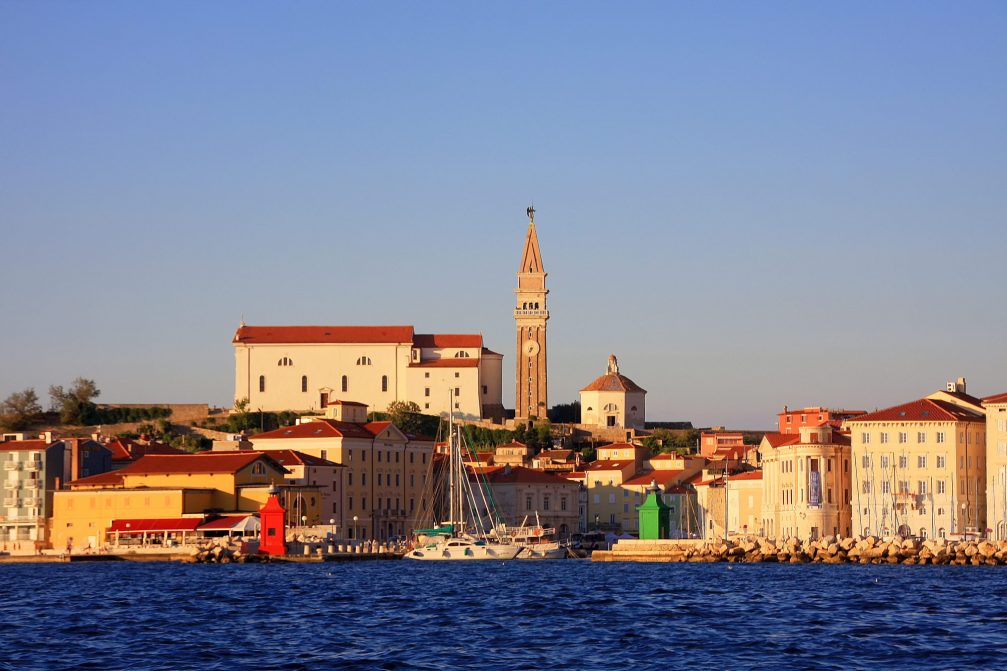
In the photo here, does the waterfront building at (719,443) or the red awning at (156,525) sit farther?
the waterfront building at (719,443)

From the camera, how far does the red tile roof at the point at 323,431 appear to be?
103m

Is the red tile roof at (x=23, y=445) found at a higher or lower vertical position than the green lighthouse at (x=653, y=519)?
higher

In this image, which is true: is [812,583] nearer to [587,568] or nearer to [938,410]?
[587,568]

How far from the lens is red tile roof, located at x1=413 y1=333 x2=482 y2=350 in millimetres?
139250

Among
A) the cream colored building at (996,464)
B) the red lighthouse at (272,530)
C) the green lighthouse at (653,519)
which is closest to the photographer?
the cream colored building at (996,464)

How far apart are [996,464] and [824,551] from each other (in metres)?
10.1

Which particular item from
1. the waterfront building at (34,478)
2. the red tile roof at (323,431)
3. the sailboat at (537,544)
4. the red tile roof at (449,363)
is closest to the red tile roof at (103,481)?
the waterfront building at (34,478)

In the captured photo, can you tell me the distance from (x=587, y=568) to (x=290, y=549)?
14711 mm

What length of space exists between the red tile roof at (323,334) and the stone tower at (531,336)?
877 cm

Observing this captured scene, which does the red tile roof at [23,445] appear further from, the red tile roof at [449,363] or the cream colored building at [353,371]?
the red tile roof at [449,363]

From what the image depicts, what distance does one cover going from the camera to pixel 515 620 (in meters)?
46.9

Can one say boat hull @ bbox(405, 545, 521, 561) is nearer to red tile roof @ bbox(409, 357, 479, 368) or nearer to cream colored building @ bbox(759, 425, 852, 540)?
cream colored building @ bbox(759, 425, 852, 540)

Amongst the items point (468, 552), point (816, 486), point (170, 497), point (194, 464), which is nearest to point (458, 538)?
point (468, 552)

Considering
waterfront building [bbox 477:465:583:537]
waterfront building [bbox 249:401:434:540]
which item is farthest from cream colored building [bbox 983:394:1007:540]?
waterfront building [bbox 249:401:434:540]
